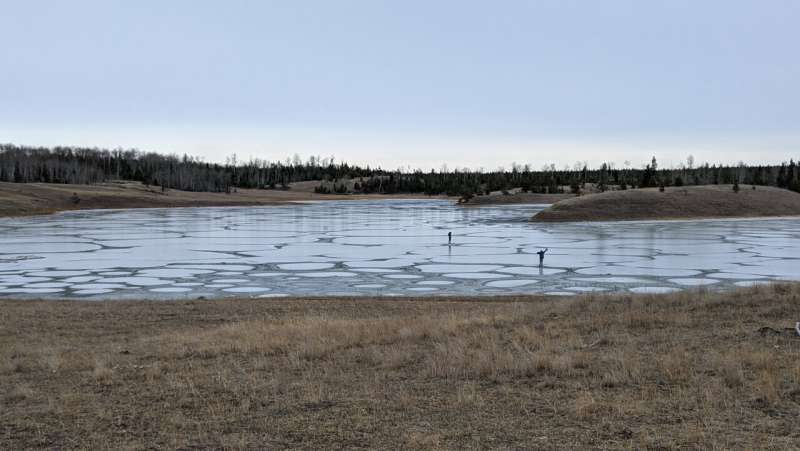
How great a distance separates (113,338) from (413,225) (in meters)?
38.2

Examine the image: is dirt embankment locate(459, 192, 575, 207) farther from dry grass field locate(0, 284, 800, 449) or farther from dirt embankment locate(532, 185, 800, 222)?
dry grass field locate(0, 284, 800, 449)

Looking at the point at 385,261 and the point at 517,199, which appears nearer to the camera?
the point at 385,261

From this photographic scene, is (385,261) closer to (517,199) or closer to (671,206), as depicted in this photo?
(671,206)

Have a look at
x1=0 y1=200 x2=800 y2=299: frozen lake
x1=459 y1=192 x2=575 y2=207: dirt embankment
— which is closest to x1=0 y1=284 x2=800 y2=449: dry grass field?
x1=0 y1=200 x2=800 y2=299: frozen lake

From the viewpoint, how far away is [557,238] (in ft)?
128

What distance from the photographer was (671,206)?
59.2 metres

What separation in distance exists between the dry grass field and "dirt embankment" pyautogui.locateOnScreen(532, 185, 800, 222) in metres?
42.6

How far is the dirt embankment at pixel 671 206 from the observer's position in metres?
57.2

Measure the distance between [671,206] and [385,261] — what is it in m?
36.8

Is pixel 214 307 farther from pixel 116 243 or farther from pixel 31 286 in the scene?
pixel 116 243

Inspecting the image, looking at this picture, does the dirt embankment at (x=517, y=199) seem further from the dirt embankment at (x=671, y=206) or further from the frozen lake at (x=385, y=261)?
the frozen lake at (x=385, y=261)

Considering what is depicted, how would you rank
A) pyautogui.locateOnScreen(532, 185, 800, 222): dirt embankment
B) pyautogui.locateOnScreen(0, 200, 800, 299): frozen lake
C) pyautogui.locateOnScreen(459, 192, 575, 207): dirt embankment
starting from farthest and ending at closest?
1. pyautogui.locateOnScreen(459, 192, 575, 207): dirt embankment
2. pyautogui.locateOnScreen(532, 185, 800, 222): dirt embankment
3. pyautogui.locateOnScreen(0, 200, 800, 299): frozen lake

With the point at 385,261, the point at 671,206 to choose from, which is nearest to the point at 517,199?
the point at 671,206

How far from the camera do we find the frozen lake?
2183cm
